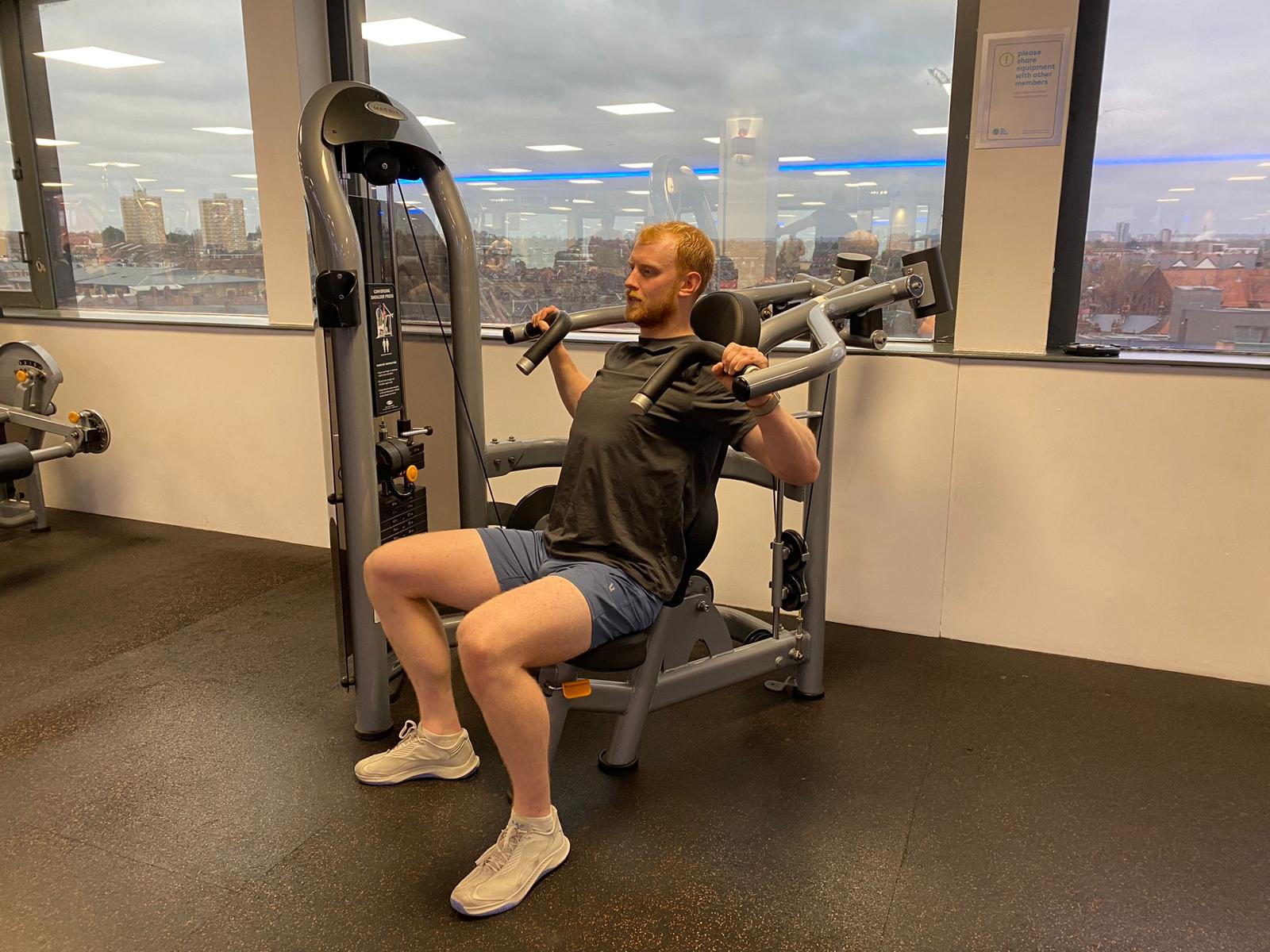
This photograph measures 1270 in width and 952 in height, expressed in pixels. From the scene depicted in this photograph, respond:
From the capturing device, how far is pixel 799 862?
1771 millimetres

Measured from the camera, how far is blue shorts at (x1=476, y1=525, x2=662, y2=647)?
1730 mm

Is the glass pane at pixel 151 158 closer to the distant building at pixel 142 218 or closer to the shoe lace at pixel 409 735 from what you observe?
the distant building at pixel 142 218

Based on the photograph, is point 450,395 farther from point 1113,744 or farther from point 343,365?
point 1113,744

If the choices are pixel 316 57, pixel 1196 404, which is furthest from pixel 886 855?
pixel 316 57

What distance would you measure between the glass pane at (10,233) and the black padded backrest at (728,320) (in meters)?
4.01

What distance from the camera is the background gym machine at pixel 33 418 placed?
3.65m

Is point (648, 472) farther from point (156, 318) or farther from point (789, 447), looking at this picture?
point (156, 318)

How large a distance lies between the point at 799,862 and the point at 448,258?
5.59ft

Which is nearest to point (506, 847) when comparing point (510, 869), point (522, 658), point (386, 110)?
point (510, 869)

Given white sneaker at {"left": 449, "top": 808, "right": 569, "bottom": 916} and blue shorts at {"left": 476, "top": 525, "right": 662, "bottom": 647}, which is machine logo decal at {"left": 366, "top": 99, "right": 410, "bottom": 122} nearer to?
blue shorts at {"left": 476, "top": 525, "right": 662, "bottom": 647}

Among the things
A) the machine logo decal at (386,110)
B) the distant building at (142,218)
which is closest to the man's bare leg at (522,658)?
the machine logo decal at (386,110)

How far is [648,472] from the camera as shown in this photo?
5.96 ft

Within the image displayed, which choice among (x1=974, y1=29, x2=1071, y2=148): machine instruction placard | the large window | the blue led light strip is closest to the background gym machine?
the large window

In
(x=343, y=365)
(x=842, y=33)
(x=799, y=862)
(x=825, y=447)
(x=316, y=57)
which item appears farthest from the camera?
(x=316, y=57)
